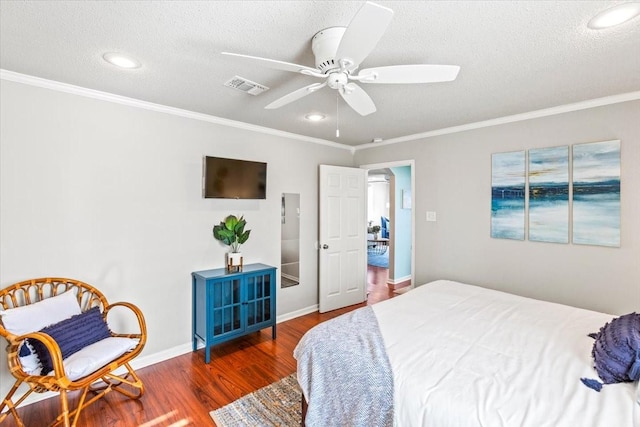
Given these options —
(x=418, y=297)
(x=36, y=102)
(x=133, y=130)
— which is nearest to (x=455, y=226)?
(x=418, y=297)

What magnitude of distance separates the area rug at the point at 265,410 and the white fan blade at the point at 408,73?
2218 mm

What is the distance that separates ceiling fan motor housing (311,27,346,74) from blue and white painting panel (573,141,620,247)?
255 centimetres

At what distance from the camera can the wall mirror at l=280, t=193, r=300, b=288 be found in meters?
3.92

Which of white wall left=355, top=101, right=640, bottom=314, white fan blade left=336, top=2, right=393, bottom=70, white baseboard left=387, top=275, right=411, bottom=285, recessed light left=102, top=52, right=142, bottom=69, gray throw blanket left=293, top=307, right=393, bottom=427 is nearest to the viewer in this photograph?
white fan blade left=336, top=2, right=393, bottom=70

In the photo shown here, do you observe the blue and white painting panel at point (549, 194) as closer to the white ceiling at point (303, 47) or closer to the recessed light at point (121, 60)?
the white ceiling at point (303, 47)

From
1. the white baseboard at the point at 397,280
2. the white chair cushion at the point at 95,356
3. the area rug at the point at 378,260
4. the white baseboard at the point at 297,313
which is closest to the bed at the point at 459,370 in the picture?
the white chair cushion at the point at 95,356

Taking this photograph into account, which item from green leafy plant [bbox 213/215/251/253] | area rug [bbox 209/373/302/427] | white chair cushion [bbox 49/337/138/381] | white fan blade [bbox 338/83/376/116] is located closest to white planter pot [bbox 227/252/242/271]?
green leafy plant [bbox 213/215/251/253]

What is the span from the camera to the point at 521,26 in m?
1.57

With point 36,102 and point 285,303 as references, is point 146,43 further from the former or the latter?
point 285,303

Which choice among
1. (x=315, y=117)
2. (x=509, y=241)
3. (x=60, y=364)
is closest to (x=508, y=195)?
(x=509, y=241)

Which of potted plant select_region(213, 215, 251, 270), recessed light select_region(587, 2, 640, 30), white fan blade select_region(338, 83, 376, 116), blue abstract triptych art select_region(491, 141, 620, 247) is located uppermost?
recessed light select_region(587, 2, 640, 30)

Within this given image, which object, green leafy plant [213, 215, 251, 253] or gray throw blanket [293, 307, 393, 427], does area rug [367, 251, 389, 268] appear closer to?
green leafy plant [213, 215, 251, 253]

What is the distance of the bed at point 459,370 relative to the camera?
1208mm

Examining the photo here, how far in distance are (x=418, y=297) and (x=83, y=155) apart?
119 inches
